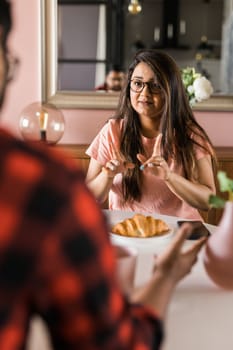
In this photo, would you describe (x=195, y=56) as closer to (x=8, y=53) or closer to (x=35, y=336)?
(x=35, y=336)

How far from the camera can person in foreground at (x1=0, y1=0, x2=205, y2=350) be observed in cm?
41

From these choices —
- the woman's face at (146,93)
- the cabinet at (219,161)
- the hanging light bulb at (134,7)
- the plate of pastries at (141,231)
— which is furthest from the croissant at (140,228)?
the hanging light bulb at (134,7)

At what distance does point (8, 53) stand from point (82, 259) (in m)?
0.22

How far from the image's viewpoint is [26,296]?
43cm

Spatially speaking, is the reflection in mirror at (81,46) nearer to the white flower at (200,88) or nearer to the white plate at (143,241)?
the white flower at (200,88)

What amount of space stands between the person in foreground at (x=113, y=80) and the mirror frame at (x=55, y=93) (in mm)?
35

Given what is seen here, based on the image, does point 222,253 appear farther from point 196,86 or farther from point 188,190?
point 196,86

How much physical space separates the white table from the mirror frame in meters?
1.77

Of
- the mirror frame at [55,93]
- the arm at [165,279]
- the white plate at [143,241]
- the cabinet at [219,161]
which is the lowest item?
the cabinet at [219,161]

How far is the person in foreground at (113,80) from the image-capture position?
2.82m

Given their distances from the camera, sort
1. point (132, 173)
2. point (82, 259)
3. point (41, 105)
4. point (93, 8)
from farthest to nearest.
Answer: point (93, 8)
point (41, 105)
point (132, 173)
point (82, 259)

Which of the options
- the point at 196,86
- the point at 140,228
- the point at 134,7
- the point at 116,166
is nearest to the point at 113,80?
the point at 134,7

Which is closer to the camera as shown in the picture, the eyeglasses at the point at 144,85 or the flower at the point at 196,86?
the eyeglasses at the point at 144,85

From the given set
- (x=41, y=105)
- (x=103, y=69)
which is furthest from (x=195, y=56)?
(x=41, y=105)
